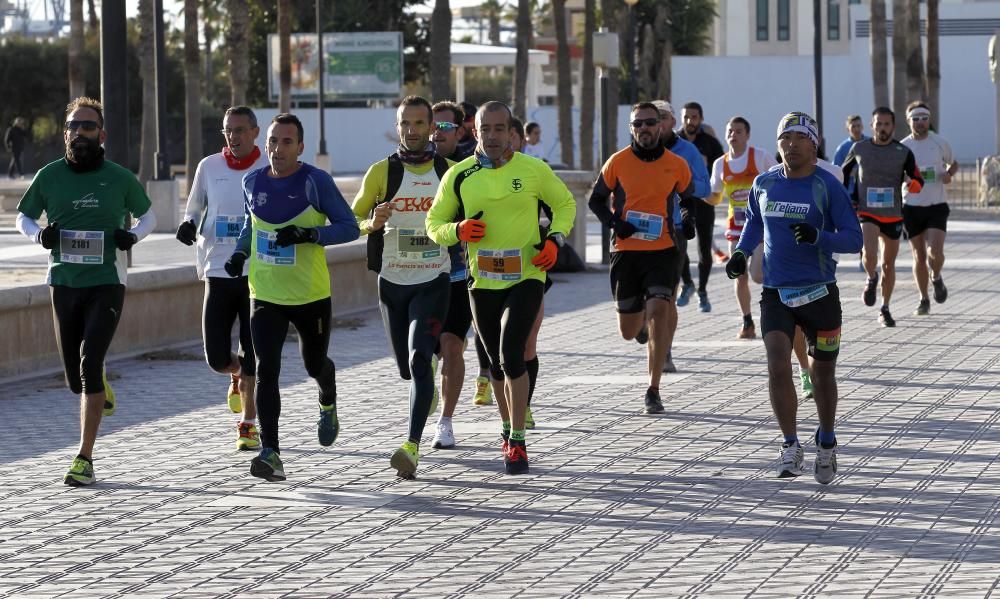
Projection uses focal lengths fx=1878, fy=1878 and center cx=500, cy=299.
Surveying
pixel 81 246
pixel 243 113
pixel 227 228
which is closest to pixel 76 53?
pixel 227 228

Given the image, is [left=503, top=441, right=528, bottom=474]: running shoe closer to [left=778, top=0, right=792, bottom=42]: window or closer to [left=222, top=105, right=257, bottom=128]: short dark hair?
[left=222, top=105, right=257, bottom=128]: short dark hair

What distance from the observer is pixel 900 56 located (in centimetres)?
3897

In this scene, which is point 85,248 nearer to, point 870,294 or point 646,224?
point 646,224

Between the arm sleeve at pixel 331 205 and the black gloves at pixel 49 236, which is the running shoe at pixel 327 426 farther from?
the black gloves at pixel 49 236

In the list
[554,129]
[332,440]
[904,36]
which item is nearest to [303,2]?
[554,129]

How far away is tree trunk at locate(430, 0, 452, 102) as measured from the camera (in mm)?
42469

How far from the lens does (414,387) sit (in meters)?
9.30

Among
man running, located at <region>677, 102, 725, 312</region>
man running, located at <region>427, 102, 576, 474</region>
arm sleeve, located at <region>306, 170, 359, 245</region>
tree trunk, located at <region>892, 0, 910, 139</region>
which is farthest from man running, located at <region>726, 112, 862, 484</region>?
tree trunk, located at <region>892, 0, 910, 139</region>

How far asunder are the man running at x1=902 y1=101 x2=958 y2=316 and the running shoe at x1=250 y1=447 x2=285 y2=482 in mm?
9411

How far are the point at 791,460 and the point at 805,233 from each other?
1.15 meters

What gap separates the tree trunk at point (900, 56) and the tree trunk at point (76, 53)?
18898 mm

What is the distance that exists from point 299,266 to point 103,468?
155cm

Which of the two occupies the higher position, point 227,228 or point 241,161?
point 241,161

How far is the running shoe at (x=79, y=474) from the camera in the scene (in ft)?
29.7
